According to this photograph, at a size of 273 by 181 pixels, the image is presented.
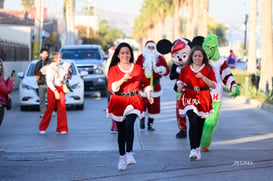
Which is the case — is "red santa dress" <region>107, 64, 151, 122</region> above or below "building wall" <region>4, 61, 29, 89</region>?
above

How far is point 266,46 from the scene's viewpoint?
25.6 meters

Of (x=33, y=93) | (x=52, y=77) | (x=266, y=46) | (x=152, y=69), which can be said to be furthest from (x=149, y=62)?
(x=266, y=46)

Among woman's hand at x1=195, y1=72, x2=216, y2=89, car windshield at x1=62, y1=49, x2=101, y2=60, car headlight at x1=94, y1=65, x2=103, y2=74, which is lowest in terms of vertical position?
car headlight at x1=94, y1=65, x2=103, y2=74

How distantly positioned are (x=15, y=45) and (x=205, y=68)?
24054mm

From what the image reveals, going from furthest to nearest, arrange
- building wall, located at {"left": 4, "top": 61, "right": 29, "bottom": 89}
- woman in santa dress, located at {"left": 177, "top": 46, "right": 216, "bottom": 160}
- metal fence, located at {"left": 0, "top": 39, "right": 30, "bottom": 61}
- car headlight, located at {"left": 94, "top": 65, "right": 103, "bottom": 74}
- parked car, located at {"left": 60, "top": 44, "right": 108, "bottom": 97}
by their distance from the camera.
Answer: metal fence, located at {"left": 0, "top": 39, "right": 30, "bottom": 61} → building wall, located at {"left": 4, "top": 61, "right": 29, "bottom": 89} → car headlight, located at {"left": 94, "top": 65, "right": 103, "bottom": 74} → parked car, located at {"left": 60, "top": 44, "right": 108, "bottom": 97} → woman in santa dress, located at {"left": 177, "top": 46, "right": 216, "bottom": 160}

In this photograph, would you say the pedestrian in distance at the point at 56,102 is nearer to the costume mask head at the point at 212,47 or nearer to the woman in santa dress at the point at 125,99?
the costume mask head at the point at 212,47

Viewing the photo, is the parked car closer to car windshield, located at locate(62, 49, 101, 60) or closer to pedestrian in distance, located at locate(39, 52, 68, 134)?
car windshield, located at locate(62, 49, 101, 60)

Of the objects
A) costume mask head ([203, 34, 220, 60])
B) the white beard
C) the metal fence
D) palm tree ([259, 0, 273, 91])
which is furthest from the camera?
the metal fence

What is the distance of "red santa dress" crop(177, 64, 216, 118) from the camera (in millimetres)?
9391

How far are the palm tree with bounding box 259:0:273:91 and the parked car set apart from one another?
6.25 m

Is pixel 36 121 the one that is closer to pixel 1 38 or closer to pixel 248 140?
pixel 248 140

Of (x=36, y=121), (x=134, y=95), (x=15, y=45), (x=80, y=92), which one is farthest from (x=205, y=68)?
(x=15, y=45)

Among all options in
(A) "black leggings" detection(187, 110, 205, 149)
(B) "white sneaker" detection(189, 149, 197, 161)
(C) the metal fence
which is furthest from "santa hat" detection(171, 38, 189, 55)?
(C) the metal fence

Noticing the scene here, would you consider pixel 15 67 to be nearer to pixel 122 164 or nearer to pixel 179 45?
pixel 179 45
